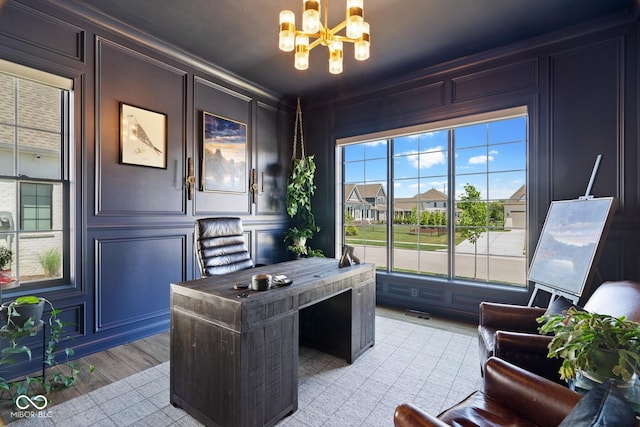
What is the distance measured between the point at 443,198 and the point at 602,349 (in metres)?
2.84

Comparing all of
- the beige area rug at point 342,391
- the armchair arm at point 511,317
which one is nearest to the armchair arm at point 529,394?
the beige area rug at point 342,391

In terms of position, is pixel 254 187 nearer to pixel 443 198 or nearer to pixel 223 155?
pixel 223 155

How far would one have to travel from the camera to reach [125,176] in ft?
9.66

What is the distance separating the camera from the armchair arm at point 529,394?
3.82 ft

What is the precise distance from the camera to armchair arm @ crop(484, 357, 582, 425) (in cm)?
116

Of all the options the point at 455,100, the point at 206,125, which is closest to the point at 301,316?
the point at 206,125

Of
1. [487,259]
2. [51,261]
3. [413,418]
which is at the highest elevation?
[51,261]

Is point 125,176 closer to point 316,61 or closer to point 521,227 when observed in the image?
point 316,61

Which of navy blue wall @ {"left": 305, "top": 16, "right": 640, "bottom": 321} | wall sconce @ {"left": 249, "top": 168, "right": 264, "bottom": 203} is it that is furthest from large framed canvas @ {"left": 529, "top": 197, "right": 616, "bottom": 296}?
wall sconce @ {"left": 249, "top": 168, "right": 264, "bottom": 203}

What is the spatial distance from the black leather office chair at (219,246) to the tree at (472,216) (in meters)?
2.59

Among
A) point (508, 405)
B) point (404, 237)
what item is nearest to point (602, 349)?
point (508, 405)

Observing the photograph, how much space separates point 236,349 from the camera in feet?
5.02

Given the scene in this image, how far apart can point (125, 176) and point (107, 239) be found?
623 mm

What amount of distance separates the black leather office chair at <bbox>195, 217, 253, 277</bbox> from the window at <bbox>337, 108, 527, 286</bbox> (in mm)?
1985
